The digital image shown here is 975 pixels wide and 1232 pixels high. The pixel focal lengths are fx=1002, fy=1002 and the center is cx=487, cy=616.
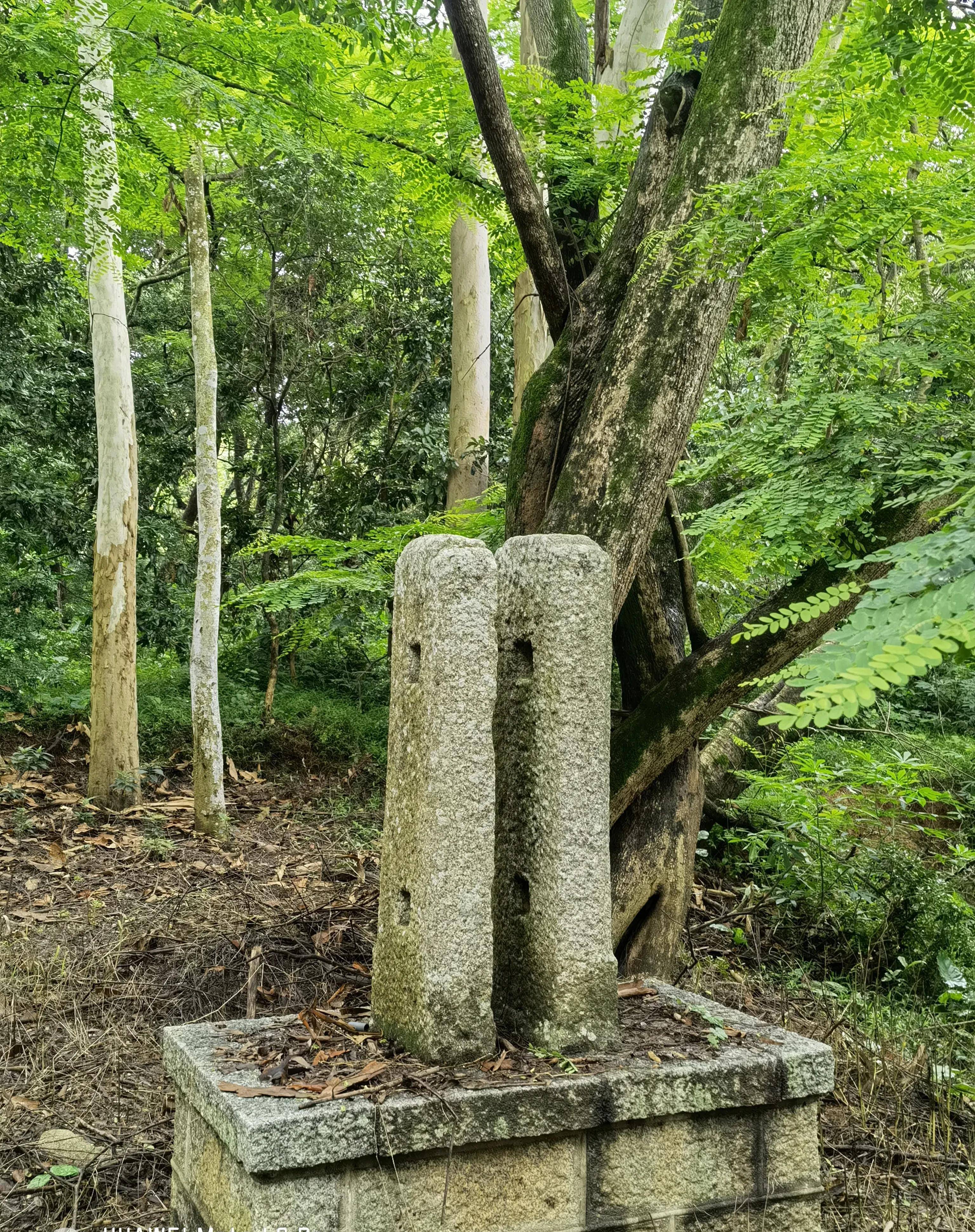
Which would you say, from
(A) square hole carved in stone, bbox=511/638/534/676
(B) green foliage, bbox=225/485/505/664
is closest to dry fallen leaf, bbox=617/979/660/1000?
(A) square hole carved in stone, bbox=511/638/534/676

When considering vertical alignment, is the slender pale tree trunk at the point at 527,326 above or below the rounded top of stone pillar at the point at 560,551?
above

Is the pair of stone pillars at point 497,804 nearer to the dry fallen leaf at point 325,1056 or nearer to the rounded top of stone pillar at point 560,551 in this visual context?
the rounded top of stone pillar at point 560,551

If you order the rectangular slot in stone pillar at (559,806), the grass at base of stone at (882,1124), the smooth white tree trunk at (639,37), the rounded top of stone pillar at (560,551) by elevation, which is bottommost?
the grass at base of stone at (882,1124)

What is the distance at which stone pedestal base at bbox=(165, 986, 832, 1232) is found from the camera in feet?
8.48

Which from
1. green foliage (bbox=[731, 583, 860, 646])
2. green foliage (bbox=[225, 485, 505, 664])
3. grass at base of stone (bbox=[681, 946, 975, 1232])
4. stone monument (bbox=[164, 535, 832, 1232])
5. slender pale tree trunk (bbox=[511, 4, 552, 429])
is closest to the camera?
green foliage (bbox=[731, 583, 860, 646])

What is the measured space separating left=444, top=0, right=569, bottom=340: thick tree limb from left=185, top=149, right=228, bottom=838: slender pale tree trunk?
443 centimetres


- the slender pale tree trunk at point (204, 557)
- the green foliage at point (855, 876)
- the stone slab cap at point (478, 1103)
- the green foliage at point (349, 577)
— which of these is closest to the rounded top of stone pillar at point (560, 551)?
the stone slab cap at point (478, 1103)

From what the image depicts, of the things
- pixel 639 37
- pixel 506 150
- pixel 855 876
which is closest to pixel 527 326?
pixel 639 37

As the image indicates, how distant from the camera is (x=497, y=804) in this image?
3396 millimetres

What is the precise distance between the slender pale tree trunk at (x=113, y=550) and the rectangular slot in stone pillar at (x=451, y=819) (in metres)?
6.66

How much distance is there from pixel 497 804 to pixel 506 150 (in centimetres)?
293

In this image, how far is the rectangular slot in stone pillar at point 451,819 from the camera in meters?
2.96

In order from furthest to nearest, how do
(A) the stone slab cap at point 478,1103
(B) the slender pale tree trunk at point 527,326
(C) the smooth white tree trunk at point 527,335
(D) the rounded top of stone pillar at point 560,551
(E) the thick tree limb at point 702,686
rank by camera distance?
(C) the smooth white tree trunk at point 527,335
(B) the slender pale tree trunk at point 527,326
(E) the thick tree limb at point 702,686
(D) the rounded top of stone pillar at point 560,551
(A) the stone slab cap at point 478,1103

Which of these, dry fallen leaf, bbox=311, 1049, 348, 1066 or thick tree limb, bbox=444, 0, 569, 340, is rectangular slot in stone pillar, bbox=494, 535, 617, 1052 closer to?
dry fallen leaf, bbox=311, 1049, 348, 1066
